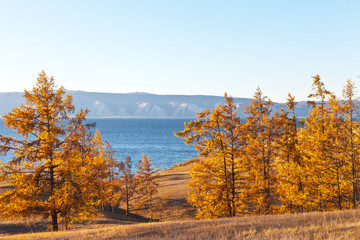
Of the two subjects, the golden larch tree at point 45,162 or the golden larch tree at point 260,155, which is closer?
the golden larch tree at point 45,162

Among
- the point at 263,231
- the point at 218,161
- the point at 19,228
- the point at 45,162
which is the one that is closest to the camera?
the point at 263,231

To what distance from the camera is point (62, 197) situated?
1719cm

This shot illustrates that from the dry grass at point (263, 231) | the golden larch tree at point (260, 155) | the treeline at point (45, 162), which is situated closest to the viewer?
the dry grass at point (263, 231)

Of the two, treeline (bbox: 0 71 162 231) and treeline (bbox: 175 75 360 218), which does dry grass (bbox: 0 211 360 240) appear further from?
treeline (bbox: 175 75 360 218)

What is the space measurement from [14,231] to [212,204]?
578 inches

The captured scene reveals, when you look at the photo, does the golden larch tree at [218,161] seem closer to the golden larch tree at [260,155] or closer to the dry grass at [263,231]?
the golden larch tree at [260,155]

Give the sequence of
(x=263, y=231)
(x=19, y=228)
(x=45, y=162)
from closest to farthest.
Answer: (x=263, y=231)
(x=45, y=162)
(x=19, y=228)

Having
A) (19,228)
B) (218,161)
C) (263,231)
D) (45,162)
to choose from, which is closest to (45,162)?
(45,162)

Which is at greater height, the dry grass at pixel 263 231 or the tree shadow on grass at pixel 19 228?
the dry grass at pixel 263 231

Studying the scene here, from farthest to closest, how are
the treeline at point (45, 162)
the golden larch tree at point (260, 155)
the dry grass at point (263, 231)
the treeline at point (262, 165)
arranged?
1. the golden larch tree at point (260, 155)
2. the treeline at point (262, 165)
3. the treeline at point (45, 162)
4. the dry grass at point (263, 231)

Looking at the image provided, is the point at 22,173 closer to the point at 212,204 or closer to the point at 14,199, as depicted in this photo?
the point at 14,199

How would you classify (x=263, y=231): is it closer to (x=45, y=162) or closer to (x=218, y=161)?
(x=218, y=161)

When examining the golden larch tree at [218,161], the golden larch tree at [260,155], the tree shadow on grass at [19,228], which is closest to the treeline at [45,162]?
the tree shadow on grass at [19,228]

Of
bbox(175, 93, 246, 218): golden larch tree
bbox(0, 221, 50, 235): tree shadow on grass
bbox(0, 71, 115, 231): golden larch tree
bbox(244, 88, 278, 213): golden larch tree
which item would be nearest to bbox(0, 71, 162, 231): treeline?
bbox(0, 71, 115, 231): golden larch tree
